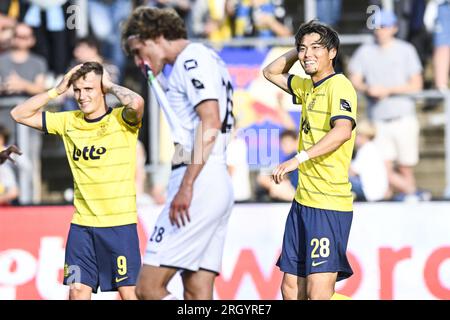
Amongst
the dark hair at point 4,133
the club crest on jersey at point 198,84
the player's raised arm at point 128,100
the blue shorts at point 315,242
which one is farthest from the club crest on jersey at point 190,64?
the dark hair at point 4,133

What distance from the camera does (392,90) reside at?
12930mm

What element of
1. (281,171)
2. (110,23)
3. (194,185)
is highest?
(110,23)

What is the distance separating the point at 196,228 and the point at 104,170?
91 cm

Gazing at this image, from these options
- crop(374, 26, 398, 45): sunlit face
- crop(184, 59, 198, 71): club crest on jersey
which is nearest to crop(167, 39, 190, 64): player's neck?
crop(184, 59, 198, 71): club crest on jersey

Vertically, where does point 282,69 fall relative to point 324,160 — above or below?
above

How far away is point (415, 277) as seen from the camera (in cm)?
1071

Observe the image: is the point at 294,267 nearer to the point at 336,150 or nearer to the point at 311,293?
the point at 311,293

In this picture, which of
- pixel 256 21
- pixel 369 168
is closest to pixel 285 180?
pixel 369 168

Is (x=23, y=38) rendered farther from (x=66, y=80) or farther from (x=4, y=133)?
(x=66, y=80)

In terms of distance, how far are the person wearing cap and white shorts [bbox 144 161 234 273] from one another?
5283 mm

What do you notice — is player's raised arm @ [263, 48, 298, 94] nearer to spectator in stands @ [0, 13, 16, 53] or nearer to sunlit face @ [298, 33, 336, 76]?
sunlit face @ [298, 33, 336, 76]

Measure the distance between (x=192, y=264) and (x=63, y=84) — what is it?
5.40 ft

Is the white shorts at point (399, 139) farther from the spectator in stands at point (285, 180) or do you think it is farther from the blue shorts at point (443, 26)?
the spectator in stands at point (285, 180)

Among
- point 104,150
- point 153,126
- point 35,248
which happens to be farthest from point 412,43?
point 104,150
